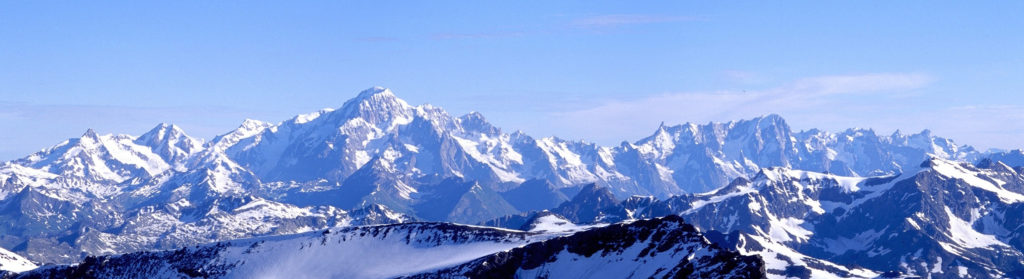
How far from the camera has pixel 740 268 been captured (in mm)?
199375

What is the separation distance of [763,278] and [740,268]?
6.11 meters

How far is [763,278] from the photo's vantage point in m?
194
